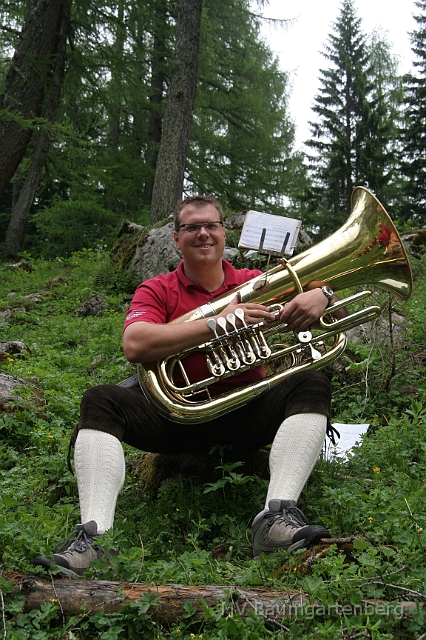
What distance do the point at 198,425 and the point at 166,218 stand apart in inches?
231

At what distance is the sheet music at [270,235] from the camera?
3359 mm

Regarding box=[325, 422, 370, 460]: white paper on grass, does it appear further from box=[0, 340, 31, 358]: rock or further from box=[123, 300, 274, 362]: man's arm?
box=[0, 340, 31, 358]: rock

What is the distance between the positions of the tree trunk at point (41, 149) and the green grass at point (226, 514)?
4.83 meters

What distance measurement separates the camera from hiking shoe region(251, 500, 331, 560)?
239cm

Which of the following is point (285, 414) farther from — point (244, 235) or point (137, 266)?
point (137, 266)

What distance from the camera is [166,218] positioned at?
870 centimetres

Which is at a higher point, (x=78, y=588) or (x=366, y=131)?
(x=366, y=131)

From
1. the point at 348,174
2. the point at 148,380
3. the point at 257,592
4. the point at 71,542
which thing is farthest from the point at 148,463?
the point at 348,174

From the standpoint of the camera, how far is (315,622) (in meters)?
1.93

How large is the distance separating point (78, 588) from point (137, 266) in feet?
20.3

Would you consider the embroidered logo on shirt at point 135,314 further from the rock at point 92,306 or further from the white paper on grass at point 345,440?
the rock at point 92,306

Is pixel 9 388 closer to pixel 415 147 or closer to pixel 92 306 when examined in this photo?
pixel 92 306

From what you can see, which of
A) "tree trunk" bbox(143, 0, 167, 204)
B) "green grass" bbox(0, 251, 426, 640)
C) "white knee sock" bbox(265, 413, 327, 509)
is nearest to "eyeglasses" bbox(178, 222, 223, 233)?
"white knee sock" bbox(265, 413, 327, 509)

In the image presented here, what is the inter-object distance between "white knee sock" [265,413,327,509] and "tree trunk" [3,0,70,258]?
7090mm
